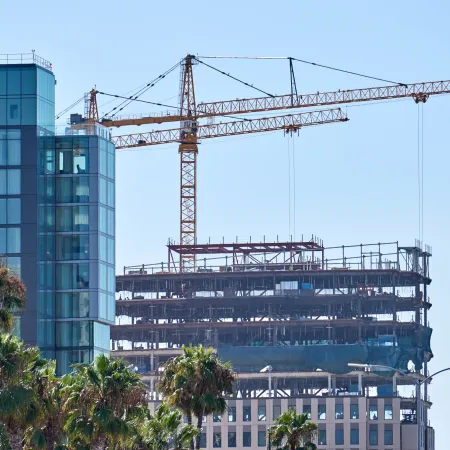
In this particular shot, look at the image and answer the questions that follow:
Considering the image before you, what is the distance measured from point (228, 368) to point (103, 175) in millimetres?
45215

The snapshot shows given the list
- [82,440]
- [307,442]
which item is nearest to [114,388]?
[82,440]

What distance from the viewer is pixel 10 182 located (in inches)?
6344

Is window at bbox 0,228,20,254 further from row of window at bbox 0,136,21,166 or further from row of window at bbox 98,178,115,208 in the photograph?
row of window at bbox 98,178,115,208

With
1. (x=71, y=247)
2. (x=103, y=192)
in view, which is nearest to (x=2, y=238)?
(x=71, y=247)

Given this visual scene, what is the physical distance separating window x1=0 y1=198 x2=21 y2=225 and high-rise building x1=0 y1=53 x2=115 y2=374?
0.09 metres

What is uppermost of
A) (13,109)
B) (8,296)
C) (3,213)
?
(13,109)

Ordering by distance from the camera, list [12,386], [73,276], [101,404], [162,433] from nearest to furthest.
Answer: [12,386]
[101,404]
[162,433]
[73,276]

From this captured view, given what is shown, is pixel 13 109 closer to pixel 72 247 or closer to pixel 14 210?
pixel 14 210

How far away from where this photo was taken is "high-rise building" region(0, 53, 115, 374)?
521ft

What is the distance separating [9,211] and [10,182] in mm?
2648

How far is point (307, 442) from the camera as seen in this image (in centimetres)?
13038

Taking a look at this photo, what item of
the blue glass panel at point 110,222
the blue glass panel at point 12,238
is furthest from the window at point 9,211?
the blue glass panel at point 110,222

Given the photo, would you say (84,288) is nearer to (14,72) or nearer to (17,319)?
(17,319)

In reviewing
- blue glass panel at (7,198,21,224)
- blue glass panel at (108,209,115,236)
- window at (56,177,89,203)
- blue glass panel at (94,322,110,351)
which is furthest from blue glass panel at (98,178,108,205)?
blue glass panel at (94,322,110,351)
